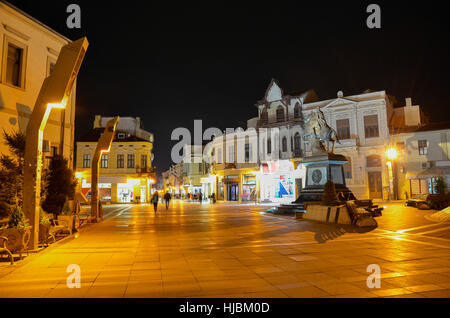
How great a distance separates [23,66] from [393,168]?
3619cm

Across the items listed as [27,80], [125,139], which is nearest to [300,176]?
[125,139]

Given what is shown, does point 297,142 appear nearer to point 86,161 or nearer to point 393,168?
point 393,168

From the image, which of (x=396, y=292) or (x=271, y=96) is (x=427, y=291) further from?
(x=271, y=96)

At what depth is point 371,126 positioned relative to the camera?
36500 millimetres

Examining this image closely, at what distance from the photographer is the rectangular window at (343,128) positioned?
37562mm

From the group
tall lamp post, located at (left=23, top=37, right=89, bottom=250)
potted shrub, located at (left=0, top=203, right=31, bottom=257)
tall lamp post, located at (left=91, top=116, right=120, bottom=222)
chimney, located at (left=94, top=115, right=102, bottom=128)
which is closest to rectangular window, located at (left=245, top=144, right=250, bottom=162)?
chimney, located at (left=94, top=115, right=102, bottom=128)

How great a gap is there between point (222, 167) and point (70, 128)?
29.9 metres

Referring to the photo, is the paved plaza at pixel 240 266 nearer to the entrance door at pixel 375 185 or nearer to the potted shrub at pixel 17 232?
the potted shrub at pixel 17 232

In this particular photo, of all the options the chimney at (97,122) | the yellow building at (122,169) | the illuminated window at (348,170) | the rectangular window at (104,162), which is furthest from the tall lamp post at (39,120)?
the chimney at (97,122)

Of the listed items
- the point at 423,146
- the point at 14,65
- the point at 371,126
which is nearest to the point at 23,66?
the point at 14,65

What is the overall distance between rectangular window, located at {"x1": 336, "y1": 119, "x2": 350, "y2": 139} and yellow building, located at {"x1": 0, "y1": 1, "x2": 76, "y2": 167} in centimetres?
3075

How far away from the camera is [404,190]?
35.2m

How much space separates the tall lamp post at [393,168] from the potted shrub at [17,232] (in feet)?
109

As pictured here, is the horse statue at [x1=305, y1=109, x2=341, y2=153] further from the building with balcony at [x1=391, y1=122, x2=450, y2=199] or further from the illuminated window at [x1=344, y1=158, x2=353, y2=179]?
the building with balcony at [x1=391, y1=122, x2=450, y2=199]
